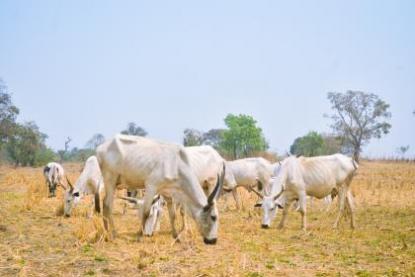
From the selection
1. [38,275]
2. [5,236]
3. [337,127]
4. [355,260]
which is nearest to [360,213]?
[355,260]

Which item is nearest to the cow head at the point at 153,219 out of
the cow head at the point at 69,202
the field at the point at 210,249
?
the field at the point at 210,249

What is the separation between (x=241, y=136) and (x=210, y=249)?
5672cm

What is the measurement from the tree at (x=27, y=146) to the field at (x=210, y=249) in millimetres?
44524

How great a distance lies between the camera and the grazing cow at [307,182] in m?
13.5

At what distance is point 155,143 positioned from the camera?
1059cm

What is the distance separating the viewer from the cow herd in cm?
974

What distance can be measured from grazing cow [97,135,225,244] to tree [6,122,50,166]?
157ft

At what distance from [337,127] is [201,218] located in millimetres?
59368

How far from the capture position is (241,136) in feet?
217

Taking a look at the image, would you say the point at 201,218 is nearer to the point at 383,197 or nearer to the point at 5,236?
the point at 5,236

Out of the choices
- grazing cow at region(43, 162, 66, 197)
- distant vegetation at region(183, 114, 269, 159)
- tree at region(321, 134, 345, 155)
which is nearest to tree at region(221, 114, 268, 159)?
distant vegetation at region(183, 114, 269, 159)

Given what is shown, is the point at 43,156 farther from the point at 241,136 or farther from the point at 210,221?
the point at 210,221

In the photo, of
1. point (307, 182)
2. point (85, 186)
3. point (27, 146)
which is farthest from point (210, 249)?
point (27, 146)

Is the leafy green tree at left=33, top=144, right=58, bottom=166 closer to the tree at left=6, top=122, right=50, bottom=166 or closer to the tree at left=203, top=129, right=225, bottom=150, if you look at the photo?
the tree at left=6, top=122, right=50, bottom=166
